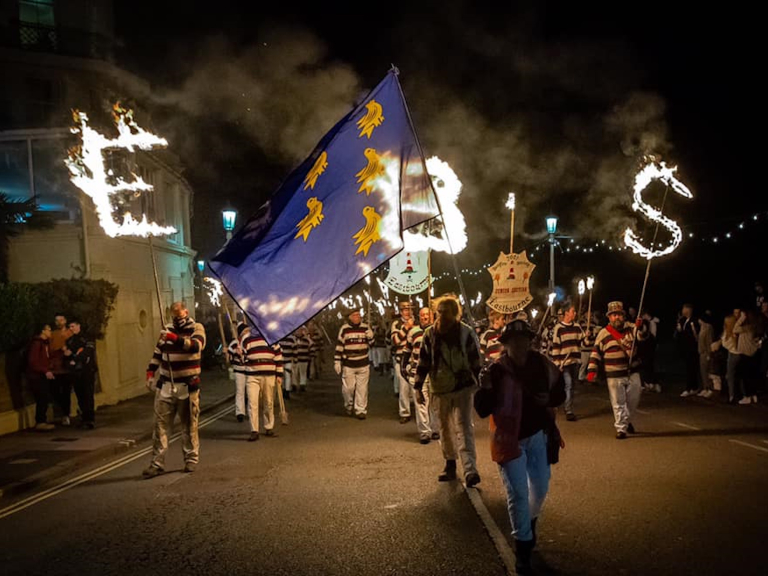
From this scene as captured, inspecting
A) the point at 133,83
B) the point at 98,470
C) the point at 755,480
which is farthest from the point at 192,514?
the point at 133,83

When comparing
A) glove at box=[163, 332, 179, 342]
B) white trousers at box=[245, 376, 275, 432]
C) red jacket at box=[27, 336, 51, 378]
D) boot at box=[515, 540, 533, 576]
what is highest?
glove at box=[163, 332, 179, 342]

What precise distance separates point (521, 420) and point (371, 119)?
2.69 m

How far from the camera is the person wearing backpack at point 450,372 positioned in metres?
7.28

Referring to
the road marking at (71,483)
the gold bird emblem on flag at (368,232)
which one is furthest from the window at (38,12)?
the gold bird emblem on flag at (368,232)

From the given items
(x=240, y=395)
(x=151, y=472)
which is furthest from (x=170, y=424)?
(x=240, y=395)

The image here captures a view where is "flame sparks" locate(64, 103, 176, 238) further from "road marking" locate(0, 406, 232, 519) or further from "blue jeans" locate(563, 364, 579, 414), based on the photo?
"blue jeans" locate(563, 364, 579, 414)

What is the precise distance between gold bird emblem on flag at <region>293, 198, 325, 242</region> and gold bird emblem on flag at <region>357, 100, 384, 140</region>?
68 cm

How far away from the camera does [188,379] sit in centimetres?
815

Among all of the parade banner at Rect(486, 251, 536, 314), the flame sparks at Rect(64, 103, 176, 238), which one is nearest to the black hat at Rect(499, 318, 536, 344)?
the flame sparks at Rect(64, 103, 176, 238)

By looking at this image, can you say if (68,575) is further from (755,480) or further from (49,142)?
(49,142)

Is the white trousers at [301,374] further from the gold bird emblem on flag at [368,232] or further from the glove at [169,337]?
the gold bird emblem on flag at [368,232]

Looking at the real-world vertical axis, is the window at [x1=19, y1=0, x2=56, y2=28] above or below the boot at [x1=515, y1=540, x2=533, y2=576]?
above

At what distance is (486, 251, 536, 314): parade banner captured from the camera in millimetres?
14133

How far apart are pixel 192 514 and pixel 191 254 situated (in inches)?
813
